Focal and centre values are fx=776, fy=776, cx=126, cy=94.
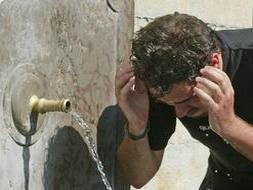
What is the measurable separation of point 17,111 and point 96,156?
1.34 feet

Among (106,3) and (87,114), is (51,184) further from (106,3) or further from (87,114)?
(106,3)

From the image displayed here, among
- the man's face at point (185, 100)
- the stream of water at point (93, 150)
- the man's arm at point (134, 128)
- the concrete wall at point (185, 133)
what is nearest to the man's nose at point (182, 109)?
the man's face at point (185, 100)

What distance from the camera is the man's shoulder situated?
6.86 ft

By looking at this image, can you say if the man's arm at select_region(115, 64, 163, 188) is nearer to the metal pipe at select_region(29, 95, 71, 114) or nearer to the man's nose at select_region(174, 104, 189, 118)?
the man's nose at select_region(174, 104, 189, 118)

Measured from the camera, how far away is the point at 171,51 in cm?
189

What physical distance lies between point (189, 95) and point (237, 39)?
0.27m

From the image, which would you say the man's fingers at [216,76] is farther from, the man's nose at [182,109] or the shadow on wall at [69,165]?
the shadow on wall at [69,165]

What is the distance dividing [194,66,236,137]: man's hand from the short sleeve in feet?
0.84

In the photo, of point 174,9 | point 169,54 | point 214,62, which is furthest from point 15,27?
point 174,9

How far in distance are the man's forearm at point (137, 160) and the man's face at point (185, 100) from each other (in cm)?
22

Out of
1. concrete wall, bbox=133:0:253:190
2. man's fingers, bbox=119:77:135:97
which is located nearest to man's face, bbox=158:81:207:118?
man's fingers, bbox=119:77:135:97

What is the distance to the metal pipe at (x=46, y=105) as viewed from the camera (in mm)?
1888

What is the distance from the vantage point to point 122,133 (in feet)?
7.60

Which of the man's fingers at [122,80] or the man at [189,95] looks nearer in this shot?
the man at [189,95]
